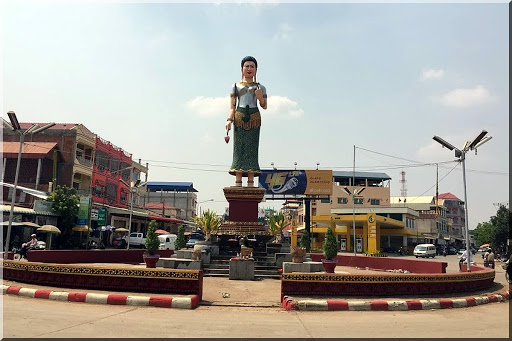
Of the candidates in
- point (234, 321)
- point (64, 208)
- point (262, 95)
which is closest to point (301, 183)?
point (64, 208)

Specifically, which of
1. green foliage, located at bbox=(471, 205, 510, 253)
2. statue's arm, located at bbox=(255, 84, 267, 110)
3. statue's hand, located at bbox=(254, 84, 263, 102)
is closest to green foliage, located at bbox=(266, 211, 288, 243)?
statue's arm, located at bbox=(255, 84, 267, 110)

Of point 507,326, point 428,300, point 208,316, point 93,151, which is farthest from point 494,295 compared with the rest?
point 93,151

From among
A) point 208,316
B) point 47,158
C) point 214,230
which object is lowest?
point 208,316

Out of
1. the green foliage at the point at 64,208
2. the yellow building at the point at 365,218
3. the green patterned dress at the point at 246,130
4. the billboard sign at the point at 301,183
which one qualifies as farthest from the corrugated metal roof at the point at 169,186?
the green patterned dress at the point at 246,130

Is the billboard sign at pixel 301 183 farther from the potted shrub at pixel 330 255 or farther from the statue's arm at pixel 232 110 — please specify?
the potted shrub at pixel 330 255

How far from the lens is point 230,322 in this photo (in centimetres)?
834

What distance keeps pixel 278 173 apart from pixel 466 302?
36.7 m

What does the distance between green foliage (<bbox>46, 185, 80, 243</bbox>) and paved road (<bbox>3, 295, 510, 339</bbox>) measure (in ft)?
75.5

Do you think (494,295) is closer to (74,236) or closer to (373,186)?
(74,236)

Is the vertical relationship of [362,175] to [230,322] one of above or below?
above

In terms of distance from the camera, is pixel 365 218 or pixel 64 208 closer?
pixel 64 208

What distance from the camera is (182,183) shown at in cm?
7881

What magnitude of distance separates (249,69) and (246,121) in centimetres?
273

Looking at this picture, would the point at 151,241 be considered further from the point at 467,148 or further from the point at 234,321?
the point at 467,148
